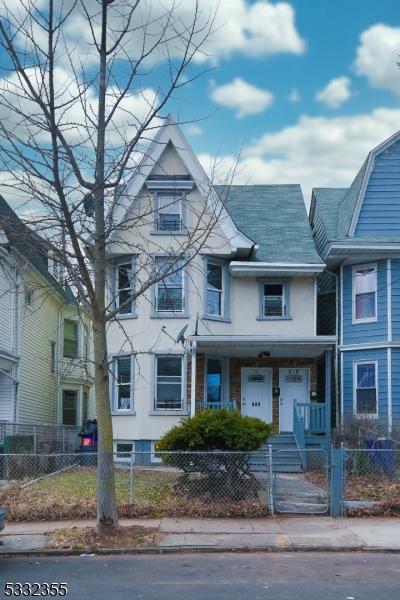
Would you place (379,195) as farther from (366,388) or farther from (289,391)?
(289,391)

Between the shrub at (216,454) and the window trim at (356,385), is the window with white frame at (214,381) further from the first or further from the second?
the shrub at (216,454)

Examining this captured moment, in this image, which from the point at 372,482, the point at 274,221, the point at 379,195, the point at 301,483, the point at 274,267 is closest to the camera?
the point at 372,482

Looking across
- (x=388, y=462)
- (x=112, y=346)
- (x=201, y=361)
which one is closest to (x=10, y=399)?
(x=112, y=346)

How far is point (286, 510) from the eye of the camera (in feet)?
40.5

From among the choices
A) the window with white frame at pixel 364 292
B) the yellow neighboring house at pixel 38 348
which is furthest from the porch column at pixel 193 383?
the window with white frame at pixel 364 292

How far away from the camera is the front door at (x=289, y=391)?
2091cm

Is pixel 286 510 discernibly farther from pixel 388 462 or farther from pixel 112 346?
pixel 112 346

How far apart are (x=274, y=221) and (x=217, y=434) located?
10904mm

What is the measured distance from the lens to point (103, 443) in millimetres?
10703

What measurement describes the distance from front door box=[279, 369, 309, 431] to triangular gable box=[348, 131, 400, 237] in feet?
14.1

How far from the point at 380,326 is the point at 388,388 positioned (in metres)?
1.75

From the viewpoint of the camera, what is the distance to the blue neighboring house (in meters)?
20.0

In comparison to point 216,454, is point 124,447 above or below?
below

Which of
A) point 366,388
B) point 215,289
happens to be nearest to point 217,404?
point 215,289
